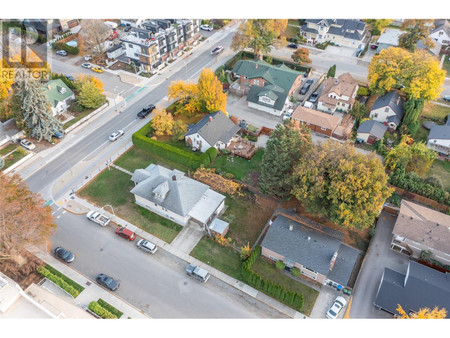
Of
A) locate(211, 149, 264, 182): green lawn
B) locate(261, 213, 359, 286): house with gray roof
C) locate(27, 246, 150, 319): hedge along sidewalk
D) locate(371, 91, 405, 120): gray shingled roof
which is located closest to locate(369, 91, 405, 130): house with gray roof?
locate(371, 91, 405, 120): gray shingled roof

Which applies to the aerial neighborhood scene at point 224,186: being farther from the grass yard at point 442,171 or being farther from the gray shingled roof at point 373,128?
the gray shingled roof at point 373,128

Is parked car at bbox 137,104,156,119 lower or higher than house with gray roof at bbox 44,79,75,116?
lower

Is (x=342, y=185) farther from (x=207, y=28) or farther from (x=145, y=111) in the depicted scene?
(x=207, y=28)

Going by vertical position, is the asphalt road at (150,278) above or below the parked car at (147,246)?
below

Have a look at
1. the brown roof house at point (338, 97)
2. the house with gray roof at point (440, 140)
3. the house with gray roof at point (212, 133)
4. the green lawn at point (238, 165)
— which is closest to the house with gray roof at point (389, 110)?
the brown roof house at point (338, 97)

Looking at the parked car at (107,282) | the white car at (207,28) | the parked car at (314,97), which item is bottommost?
the parked car at (107,282)

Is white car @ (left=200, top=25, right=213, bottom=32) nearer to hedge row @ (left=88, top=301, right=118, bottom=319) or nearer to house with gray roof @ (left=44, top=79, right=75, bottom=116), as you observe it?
house with gray roof @ (left=44, top=79, right=75, bottom=116)
